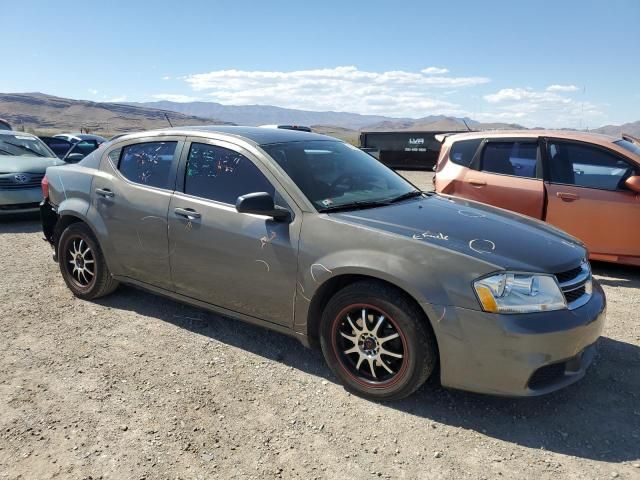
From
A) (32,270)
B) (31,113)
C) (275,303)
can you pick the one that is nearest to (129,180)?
(275,303)

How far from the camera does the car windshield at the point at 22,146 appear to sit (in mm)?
9414

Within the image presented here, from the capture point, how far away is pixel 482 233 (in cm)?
319

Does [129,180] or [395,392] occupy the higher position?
[129,180]

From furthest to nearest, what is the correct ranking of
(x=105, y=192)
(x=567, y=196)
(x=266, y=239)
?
(x=567, y=196) → (x=105, y=192) → (x=266, y=239)

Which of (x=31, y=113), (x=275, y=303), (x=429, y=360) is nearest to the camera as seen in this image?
(x=429, y=360)

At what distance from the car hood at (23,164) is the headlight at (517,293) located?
320 inches

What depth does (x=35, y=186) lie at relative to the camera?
878 centimetres

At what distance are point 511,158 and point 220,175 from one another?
4183 millimetres

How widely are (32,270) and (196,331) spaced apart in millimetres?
2912

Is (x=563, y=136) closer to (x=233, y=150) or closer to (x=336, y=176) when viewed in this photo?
(x=336, y=176)

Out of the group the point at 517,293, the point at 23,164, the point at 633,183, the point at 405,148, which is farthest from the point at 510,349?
the point at 405,148

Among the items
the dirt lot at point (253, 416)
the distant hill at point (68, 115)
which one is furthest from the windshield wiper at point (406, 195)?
the distant hill at point (68, 115)

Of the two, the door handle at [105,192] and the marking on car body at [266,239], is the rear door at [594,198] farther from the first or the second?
the door handle at [105,192]

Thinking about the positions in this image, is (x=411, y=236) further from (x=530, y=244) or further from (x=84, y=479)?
(x=84, y=479)
